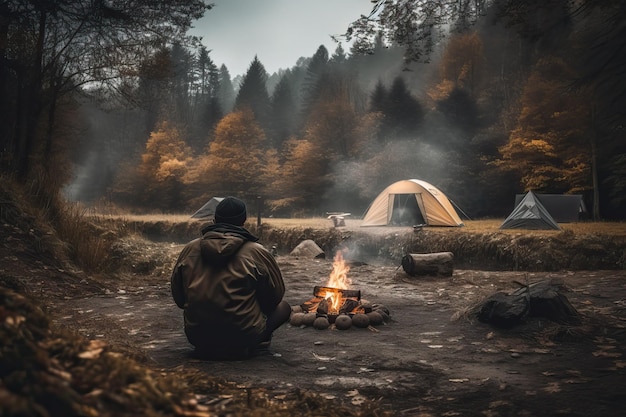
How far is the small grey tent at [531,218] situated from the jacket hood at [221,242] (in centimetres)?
1425

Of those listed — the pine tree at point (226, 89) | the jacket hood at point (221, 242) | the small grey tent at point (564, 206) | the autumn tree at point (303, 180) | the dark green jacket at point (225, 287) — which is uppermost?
the pine tree at point (226, 89)

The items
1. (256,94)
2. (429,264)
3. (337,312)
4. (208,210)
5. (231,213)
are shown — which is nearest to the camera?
(231,213)

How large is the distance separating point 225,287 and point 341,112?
3250 cm

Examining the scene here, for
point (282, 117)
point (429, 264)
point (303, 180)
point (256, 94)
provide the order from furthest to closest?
point (256, 94) < point (282, 117) < point (303, 180) < point (429, 264)

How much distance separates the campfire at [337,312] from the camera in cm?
625

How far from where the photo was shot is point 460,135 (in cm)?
2828

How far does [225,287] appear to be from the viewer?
168 inches

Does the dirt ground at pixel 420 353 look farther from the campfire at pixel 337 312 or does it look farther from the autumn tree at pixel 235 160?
the autumn tree at pixel 235 160

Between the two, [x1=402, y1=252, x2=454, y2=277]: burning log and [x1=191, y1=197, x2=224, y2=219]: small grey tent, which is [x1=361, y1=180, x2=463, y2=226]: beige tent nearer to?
[x1=402, y1=252, x2=454, y2=277]: burning log

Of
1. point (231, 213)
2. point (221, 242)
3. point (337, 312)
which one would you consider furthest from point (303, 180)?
point (221, 242)

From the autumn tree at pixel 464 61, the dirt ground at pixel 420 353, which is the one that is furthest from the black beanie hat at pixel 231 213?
the autumn tree at pixel 464 61

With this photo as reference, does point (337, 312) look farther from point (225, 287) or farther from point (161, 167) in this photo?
point (161, 167)

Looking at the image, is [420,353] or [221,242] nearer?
[221,242]

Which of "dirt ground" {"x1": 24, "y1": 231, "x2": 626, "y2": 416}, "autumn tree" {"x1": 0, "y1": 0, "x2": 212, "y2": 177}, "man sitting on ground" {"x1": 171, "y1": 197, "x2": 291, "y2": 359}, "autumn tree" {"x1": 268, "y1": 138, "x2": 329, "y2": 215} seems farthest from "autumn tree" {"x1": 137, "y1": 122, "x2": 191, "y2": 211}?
"man sitting on ground" {"x1": 171, "y1": 197, "x2": 291, "y2": 359}
